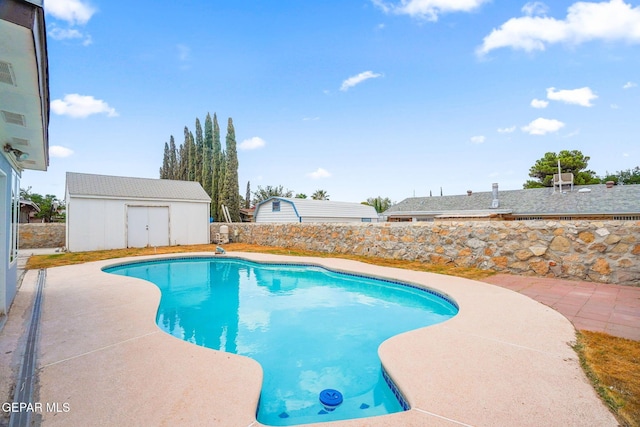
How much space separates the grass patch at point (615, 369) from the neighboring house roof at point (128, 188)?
17133 millimetres

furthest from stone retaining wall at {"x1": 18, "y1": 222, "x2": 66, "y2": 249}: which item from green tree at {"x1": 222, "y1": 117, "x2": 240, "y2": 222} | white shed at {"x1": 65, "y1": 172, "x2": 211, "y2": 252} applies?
green tree at {"x1": 222, "y1": 117, "x2": 240, "y2": 222}

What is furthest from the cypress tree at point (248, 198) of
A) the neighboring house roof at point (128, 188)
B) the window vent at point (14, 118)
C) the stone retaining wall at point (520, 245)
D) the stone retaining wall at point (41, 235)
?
the window vent at point (14, 118)

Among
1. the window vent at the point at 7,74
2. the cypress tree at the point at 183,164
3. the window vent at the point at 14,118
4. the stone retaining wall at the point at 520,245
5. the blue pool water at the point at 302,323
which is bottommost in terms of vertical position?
the blue pool water at the point at 302,323

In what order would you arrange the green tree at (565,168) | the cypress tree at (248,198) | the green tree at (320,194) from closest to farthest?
1. the green tree at (565,168)
2. the cypress tree at (248,198)
3. the green tree at (320,194)

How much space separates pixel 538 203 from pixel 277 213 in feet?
56.7

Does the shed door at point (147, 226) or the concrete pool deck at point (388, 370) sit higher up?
the shed door at point (147, 226)

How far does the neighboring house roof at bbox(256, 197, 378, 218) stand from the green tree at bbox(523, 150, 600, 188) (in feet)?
64.1

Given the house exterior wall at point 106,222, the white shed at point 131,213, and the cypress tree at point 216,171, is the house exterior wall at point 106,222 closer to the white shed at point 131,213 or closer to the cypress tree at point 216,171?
the white shed at point 131,213

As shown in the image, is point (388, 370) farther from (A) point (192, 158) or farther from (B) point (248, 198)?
(B) point (248, 198)

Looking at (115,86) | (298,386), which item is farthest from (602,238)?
(115,86)

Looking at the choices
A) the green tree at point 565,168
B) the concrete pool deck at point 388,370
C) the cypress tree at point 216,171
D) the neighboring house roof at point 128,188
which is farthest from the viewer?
the green tree at point 565,168

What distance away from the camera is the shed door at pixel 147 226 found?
1495 cm

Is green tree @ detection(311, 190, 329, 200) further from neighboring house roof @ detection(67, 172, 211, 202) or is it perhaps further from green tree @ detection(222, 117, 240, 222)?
neighboring house roof @ detection(67, 172, 211, 202)

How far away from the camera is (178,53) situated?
13.6 metres
